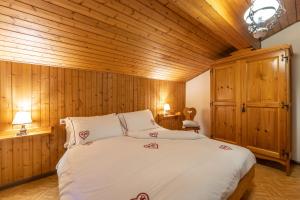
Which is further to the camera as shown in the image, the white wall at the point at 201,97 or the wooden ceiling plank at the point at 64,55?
the white wall at the point at 201,97

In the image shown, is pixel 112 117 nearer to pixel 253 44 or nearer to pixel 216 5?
pixel 216 5

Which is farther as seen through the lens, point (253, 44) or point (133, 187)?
point (253, 44)

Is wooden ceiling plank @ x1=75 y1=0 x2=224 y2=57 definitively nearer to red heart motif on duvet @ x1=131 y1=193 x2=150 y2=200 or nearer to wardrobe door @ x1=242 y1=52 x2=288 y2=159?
wardrobe door @ x1=242 y1=52 x2=288 y2=159

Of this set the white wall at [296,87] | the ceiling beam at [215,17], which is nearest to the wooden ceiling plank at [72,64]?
the ceiling beam at [215,17]

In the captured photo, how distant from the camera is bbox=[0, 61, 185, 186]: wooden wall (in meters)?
2.13

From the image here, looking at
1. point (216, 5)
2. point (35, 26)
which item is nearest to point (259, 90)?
point (216, 5)

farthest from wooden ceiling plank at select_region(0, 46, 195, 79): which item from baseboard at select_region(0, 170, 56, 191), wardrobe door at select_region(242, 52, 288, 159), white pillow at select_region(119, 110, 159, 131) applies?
wardrobe door at select_region(242, 52, 288, 159)

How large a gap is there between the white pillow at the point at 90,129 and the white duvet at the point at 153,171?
0.27 m

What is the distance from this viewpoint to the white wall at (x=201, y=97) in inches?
164

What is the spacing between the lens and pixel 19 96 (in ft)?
7.24

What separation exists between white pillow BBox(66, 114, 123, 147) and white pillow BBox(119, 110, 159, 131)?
22 cm

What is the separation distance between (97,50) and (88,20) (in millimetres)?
548

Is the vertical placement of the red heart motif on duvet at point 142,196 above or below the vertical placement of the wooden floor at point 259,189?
above

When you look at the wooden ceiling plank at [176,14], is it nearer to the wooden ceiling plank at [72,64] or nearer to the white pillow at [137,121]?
the wooden ceiling plank at [72,64]
